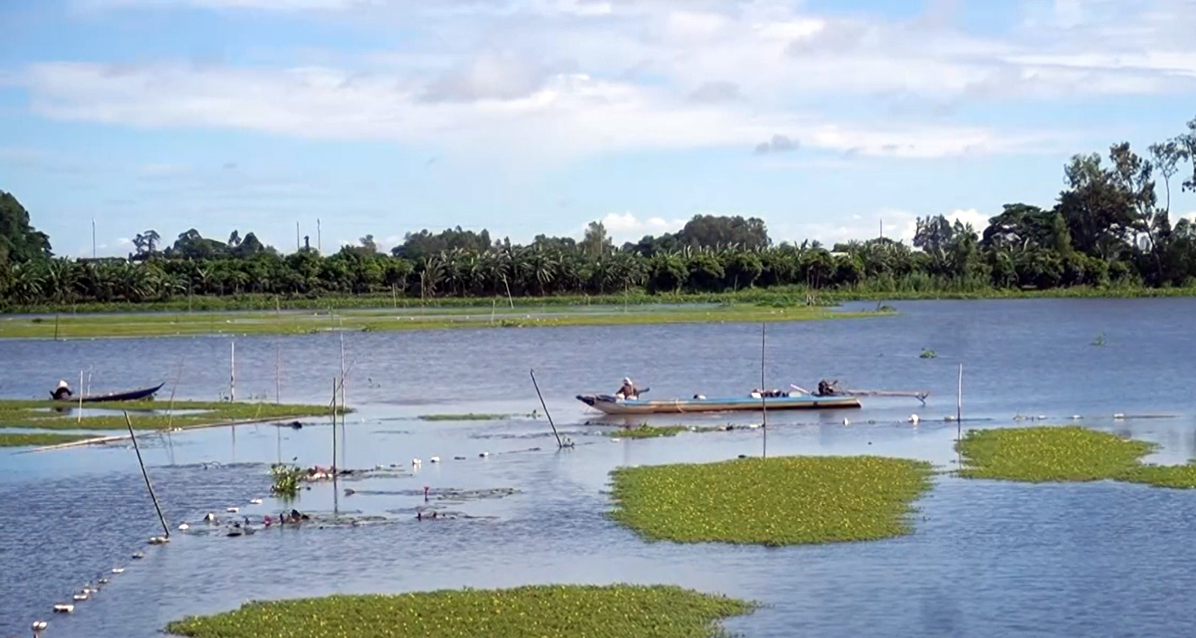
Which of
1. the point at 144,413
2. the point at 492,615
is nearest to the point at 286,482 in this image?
the point at 492,615

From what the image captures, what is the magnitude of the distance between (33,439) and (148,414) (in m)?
7.37

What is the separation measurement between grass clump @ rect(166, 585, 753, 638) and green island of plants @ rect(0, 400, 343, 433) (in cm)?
2367

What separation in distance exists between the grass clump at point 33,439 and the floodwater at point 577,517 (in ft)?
4.85

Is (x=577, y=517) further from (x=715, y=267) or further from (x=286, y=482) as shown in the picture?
(x=715, y=267)

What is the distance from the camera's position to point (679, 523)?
2731 cm

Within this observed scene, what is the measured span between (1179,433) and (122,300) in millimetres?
107781

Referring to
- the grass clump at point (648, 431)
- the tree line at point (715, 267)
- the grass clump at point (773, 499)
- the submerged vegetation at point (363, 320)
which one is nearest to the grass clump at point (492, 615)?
the grass clump at point (773, 499)

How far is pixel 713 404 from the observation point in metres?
47.8

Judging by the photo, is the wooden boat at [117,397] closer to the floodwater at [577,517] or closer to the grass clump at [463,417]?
the floodwater at [577,517]

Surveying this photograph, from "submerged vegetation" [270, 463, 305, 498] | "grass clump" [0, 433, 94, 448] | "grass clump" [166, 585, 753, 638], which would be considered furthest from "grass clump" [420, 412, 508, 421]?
"grass clump" [166, 585, 753, 638]

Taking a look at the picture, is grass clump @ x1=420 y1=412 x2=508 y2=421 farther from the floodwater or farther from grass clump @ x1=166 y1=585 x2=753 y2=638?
grass clump @ x1=166 y1=585 x2=753 y2=638

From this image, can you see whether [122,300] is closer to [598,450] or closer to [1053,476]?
[598,450]

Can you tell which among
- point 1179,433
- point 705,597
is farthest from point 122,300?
point 705,597

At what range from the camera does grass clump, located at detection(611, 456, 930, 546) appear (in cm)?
2647
